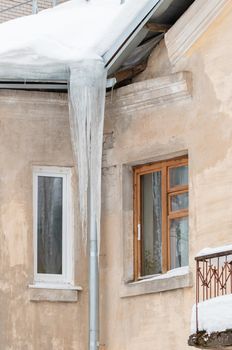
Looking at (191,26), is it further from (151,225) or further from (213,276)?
(213,276)

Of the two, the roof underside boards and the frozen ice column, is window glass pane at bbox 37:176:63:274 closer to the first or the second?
the frozen ice column

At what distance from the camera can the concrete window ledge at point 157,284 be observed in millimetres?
19531

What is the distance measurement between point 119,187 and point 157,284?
4.79 feet

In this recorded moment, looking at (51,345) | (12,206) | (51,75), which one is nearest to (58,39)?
(51,75)

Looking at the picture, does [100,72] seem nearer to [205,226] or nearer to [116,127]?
[116,127]

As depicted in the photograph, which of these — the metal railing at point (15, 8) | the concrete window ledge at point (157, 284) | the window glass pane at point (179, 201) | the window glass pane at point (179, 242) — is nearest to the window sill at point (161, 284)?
the concrete window ledge at point (157, 284)

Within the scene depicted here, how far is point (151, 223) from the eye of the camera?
67.6 ft

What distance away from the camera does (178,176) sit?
66.6ft

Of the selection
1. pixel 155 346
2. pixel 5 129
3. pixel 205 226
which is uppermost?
pixel 5 129

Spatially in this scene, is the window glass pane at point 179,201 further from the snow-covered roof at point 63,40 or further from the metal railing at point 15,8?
the metal railing at point 15,8

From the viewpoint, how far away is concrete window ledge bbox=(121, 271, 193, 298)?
1953 cm

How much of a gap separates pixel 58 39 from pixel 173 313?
3.72m

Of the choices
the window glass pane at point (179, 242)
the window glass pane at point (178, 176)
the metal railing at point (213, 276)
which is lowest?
the metal railing at point (213, 276)

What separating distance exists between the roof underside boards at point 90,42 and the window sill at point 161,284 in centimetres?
244
